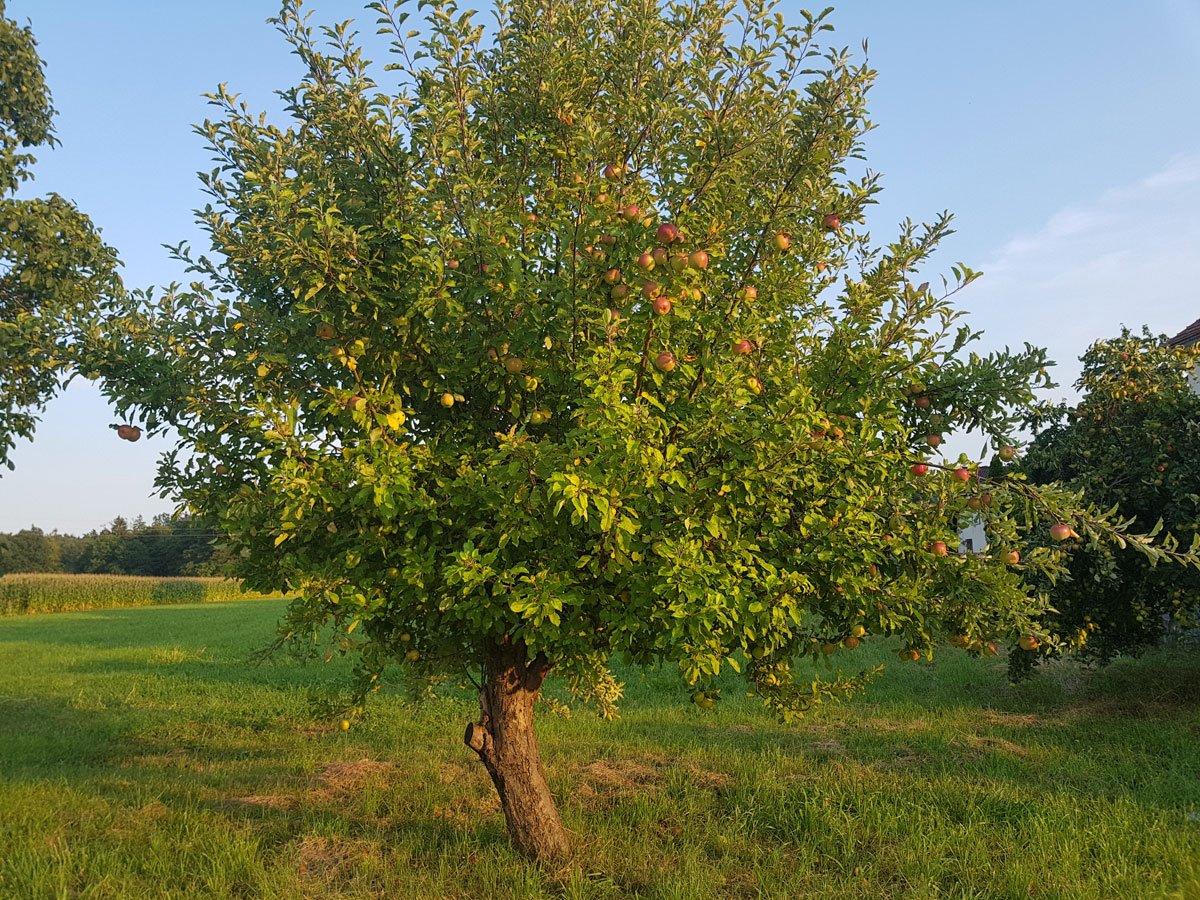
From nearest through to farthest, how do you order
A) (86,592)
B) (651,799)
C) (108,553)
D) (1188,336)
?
1. (651,799)
2. (1188,336)
3. (86,592)
4. (108,553)

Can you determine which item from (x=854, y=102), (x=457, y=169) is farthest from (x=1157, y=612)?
(x=457, y=169)

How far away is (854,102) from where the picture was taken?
17.3ft

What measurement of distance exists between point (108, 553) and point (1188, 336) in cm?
10471

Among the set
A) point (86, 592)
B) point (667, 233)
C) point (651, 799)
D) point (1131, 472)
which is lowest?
point (86, 592)

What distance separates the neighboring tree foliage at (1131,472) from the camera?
9820 mm

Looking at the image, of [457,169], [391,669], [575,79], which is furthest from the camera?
[391,669]

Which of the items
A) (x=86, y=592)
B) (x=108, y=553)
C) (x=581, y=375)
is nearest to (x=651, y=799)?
(x=581, y=375)

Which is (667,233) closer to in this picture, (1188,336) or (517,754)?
(517,754)

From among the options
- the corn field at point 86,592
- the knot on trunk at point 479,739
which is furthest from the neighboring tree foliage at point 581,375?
the corn field at point 86,592

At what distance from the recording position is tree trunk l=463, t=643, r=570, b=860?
19.8 feet

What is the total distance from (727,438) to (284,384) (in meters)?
2.94

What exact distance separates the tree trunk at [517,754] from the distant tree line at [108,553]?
261 feet

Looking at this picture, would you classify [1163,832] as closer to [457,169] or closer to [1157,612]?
[1157,612]

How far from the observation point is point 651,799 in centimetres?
756
